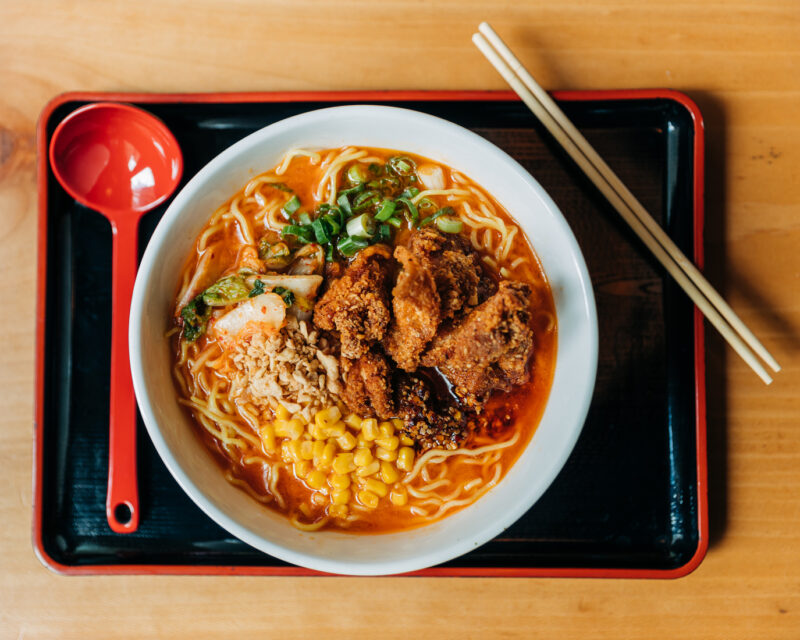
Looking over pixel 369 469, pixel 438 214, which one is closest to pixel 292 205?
pixel 438 214

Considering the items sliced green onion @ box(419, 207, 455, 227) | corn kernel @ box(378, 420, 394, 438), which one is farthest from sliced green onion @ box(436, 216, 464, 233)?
corn kernel @ box(378, 420, 394, 438)

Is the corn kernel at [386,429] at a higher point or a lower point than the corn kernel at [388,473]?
higher

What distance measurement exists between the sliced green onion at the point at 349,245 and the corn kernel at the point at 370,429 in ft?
2.44

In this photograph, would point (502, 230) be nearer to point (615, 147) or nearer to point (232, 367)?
point (615, 147)

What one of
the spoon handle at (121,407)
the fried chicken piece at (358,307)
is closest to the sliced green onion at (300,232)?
the fried chicken piece at (358,307)

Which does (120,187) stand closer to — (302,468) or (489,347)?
(302,468)

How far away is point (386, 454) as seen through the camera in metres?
2.71

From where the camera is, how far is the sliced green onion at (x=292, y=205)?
2727 millimetres

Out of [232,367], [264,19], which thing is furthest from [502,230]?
[264,19]

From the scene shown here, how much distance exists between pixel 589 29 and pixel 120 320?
2.62 metres

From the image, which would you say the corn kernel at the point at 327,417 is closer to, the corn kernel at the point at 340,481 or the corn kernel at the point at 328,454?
the corn kernel at the point at 328,454

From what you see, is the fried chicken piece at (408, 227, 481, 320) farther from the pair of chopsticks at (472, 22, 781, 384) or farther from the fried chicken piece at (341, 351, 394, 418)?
the pair of chopsticks at (472, 22, 781, 384)

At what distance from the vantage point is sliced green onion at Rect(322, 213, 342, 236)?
269 centimetres

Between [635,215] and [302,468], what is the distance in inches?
73.8
